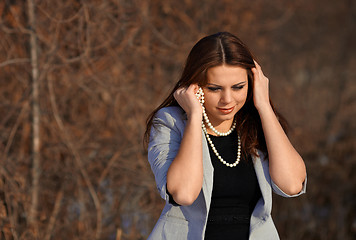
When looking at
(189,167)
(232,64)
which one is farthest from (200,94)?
(189,167)

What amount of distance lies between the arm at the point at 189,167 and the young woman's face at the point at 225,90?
9cm

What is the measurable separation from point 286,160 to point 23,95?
2.52 m

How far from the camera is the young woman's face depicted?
2146 mm

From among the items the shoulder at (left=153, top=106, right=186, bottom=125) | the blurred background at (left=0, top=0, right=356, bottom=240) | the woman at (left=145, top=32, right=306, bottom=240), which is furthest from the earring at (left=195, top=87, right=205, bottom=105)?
the blurred background at (left=0, top=0, right=356, bottom=240)

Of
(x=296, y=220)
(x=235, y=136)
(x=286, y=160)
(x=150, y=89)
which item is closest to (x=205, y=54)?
(x=235, y=136)

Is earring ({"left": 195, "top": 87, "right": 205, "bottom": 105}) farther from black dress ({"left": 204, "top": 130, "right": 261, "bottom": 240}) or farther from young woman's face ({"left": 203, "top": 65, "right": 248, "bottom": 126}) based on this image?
black dress ({"left": 204, "top": 130, "right": 261, "bottom": 240})

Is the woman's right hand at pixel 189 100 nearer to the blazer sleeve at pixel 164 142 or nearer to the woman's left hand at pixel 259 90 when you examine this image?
the blazer sleeve at pixel 164 142

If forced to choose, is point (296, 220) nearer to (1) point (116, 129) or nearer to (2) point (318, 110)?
(1) point (116, 129)

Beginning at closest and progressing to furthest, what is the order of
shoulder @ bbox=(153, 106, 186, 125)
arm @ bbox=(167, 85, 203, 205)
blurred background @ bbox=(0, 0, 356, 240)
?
1. arm @ bbox=(167, 85, 203, 205)
2. shoulder @ bbox=(153, 106, 186, 125)
3. blurred background @ bbox=(0, 0, 356, 240)

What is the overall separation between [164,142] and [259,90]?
1.53 ft

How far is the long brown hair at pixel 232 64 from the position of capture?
216 centimetres

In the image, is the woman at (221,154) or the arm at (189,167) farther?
the woman at (221,154)

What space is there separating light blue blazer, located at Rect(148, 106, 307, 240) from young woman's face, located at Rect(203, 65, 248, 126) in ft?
0.48

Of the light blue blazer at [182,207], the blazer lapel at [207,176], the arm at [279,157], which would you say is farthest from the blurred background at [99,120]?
the arm at [279,157]
